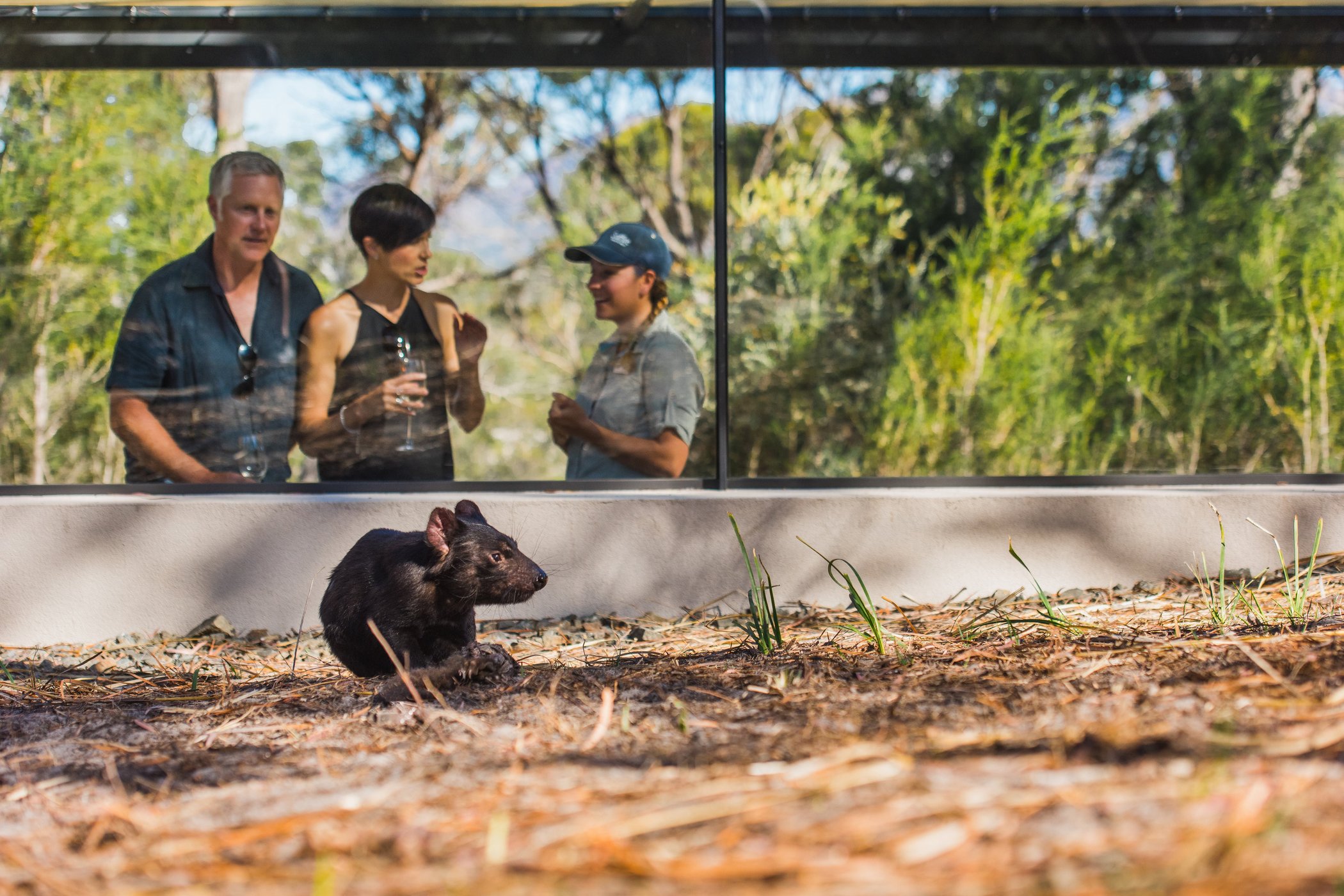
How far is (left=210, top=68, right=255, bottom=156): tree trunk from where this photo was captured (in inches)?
210

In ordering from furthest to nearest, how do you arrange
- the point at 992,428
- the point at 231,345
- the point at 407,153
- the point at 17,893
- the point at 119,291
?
the point at 992,428
the point at 407,153
the point at 119,291
the point at 231,345
the point at 17,893

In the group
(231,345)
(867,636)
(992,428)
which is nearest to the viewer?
(867,636)

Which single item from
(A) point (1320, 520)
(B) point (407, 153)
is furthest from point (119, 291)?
(A) point (1320, 520)

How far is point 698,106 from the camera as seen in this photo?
4992 mm

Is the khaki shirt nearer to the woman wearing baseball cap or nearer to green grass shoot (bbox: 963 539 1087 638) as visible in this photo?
the woman wearing baseball cap

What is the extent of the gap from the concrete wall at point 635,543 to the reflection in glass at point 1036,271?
4.20ft

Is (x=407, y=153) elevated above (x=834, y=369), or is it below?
above

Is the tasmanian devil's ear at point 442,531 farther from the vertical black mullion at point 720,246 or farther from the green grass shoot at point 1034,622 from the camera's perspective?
the vertical black mullion at point 720,246

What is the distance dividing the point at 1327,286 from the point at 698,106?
376 cm

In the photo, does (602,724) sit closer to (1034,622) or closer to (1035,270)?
(1034,622)

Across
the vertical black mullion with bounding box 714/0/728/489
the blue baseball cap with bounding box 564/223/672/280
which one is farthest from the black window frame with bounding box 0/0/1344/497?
the blue baseball cap with bounding box 564/223/672/280

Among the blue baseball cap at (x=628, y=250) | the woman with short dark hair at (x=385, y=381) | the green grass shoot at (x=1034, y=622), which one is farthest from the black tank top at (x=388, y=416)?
the green grass shoot at (x=1034, y=622)

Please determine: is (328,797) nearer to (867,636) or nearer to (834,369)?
(867,636)

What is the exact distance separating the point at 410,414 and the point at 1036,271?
164 inches
